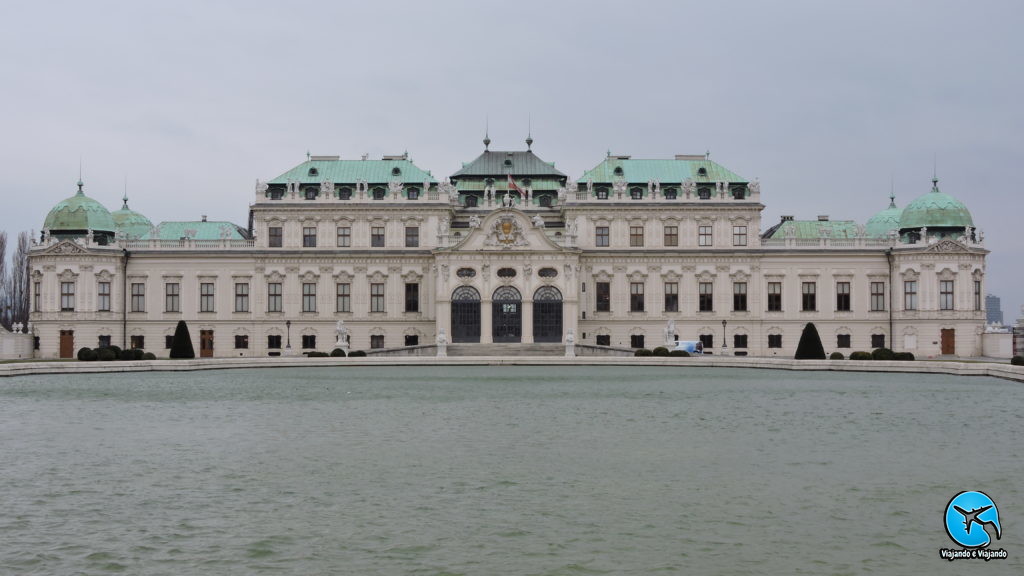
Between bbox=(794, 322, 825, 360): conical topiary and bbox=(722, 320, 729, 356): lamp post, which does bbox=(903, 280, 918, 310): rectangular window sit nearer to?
bbox=(722, 320, 729, 356): lamp post

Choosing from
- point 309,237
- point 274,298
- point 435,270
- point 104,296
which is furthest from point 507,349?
point 104,296

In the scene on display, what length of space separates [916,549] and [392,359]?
5447 centimetres

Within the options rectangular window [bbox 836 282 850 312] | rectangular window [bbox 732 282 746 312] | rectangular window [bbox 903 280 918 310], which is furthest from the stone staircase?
rectangular window [bbox 903 280 918 310]

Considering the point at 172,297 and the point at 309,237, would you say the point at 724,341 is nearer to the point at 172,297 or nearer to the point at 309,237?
the point at 309,237

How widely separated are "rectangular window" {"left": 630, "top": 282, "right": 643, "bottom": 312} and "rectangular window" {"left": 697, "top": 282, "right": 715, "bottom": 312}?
459cm

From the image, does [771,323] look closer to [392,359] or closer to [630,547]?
[392,359]

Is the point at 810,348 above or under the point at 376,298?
under

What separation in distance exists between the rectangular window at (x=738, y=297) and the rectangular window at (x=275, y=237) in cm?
3616

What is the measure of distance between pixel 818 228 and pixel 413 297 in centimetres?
3450

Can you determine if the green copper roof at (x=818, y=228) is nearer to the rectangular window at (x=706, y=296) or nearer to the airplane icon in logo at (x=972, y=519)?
the rectangular window at (x=706, y=296)

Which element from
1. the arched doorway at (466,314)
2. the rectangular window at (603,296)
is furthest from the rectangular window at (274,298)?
the rectangular window at (603,296)

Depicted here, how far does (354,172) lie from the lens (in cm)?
8750

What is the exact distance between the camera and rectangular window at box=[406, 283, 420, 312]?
86.1 meters

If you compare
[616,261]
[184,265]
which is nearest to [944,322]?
[616,261]
